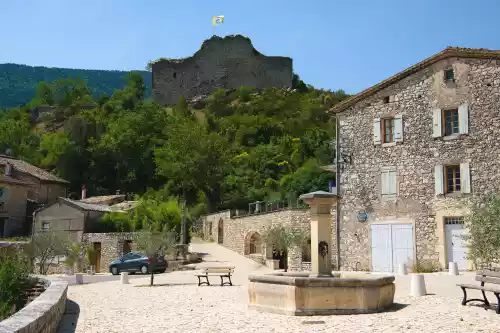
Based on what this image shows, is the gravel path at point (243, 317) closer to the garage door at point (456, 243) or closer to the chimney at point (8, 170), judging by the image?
the garage door at point (456, 243)

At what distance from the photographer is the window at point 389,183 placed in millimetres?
20797

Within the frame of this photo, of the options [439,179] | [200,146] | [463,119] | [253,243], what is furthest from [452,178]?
[200,146]

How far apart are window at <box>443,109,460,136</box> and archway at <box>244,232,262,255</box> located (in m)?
13.2

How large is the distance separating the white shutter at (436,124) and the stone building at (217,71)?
57.5 metres

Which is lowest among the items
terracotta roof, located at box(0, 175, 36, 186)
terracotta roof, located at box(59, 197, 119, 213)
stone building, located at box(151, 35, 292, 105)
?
terracotta roof, located at box(59, 197, 119, 213)

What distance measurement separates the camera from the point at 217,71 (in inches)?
3000

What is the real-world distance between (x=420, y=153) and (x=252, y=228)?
1210 cm

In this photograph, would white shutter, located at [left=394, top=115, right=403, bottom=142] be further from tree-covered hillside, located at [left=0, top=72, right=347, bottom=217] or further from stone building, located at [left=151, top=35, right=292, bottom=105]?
stone building, located at [left=151, top=35, right=292, bottom=105]

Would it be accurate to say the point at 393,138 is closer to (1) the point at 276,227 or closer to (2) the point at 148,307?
(1) the point at 276,227

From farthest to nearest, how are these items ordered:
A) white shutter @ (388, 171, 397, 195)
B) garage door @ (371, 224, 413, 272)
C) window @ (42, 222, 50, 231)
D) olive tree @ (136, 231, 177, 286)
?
1. window @ (42, 222, 50, 231)
2. olive tree @ (136, 231, 177, 286)
3. white shutter @ (388, 171, 397, 195)
4. garage door @ (371, 224, 413, 272)

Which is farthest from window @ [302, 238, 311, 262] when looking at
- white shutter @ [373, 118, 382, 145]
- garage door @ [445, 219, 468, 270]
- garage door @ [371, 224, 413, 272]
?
garage door @ [445, 219, 468, 270]

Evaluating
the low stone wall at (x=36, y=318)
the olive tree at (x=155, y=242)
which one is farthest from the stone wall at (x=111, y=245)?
the low stone wall at (x=36, y=318)

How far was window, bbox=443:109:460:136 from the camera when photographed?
66.0 feet

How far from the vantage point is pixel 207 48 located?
76562 mm
